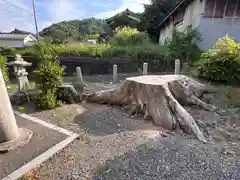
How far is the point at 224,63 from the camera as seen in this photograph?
5.66 m

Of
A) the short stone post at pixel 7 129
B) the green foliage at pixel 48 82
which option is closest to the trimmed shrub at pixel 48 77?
the green foliage at pixel 48 82

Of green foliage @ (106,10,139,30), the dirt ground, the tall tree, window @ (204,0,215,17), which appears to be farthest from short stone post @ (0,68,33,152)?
green foliage @ (106,10,139,30)

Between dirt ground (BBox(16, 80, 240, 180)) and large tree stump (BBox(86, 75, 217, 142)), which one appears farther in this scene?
large tree stump (BBox(86, 75, 217, 142))

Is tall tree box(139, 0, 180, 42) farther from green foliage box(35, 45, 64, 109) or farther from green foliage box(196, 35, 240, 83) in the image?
green foliage box(35, 45, 64, 109)

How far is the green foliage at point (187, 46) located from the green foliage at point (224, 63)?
2722mm

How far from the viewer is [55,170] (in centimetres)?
232

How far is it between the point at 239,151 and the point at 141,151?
4.73ft

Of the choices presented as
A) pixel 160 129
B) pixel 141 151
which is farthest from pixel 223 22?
pixel 141 151

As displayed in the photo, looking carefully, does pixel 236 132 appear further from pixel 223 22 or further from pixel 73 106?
pixel 223 22

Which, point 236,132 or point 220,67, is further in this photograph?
point 220,67

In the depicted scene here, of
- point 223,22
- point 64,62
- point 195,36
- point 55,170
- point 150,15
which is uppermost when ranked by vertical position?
point 150,15

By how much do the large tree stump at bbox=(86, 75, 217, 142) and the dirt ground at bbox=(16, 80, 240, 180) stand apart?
0.18 meters

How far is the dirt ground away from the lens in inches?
88.3

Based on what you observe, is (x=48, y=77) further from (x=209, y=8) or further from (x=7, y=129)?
(x=209, y=8)
